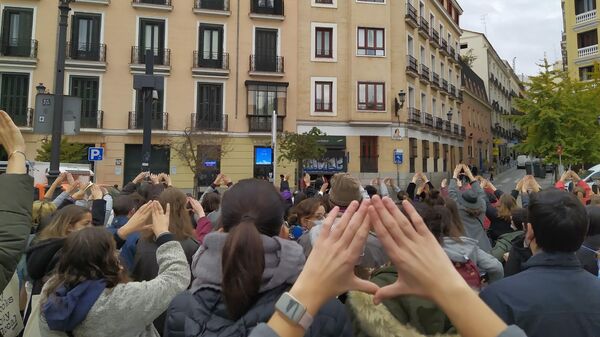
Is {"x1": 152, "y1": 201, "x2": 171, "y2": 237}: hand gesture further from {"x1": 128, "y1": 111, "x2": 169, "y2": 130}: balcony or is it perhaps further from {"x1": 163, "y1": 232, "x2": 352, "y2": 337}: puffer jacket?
{"x1": 128, "y1": 111, "x2": 169, "y2": 130}: balcony

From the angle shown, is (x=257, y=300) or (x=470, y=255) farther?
(x=470, y=255)

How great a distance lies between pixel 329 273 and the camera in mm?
1233

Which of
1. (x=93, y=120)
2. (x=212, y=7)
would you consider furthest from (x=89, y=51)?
(x=212, y=7)

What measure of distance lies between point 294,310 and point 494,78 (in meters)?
63.7

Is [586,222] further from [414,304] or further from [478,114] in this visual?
[478,114]

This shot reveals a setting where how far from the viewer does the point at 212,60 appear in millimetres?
27734

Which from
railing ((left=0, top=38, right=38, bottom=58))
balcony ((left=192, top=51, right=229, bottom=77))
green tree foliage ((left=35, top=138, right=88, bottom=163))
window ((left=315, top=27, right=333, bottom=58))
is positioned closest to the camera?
green tree foliage ((left=35, top=138, right=88, bottom=163))

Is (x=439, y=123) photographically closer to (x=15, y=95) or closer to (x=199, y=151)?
(x=199, y=151)

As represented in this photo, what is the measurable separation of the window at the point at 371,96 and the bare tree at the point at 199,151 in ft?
33.1

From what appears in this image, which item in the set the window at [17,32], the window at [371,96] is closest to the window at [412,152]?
the window at [371,96]

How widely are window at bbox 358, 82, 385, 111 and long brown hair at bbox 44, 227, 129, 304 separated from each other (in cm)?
2759

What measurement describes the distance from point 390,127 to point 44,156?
21.7 m

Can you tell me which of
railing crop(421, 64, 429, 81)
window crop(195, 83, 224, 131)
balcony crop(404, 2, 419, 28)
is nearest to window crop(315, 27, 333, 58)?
balcony crop(404, 2, 419, 28)

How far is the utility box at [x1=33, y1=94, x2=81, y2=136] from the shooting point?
8914 millimetres
